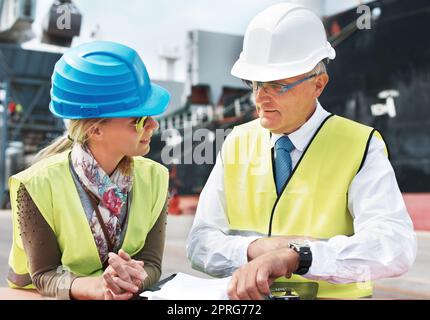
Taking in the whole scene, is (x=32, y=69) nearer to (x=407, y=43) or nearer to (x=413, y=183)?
(x=413, y=183)

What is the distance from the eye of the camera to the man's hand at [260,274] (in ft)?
4.28

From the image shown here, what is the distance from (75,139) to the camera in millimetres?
1481

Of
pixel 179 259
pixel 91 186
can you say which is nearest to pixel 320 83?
pixel 91 186

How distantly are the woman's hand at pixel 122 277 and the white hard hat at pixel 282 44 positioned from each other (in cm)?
56

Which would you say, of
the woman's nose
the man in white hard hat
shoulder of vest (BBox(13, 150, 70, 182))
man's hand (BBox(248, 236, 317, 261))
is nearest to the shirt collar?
the man in white hard hat

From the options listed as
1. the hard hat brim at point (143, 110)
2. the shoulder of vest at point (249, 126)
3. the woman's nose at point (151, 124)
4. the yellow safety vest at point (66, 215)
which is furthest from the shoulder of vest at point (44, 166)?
the shoulder of vest at point (249, 126)

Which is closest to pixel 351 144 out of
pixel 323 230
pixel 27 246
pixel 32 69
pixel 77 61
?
pixel 323 230

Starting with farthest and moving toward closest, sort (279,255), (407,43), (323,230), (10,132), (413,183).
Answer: (407,43) → (413,183) → (10,132) → (323,230) → (279,255)

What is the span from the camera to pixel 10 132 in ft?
6.81

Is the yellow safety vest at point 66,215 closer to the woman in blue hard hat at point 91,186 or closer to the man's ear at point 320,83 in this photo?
the woman in blue hard hat at point 91,186

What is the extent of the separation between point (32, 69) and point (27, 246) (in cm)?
69

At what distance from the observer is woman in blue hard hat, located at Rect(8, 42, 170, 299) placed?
54.7 inches
